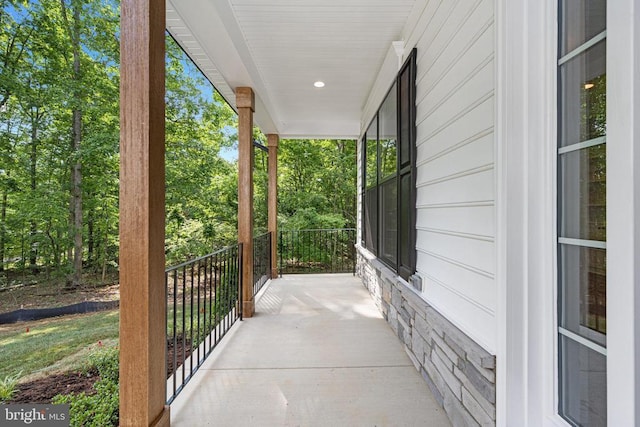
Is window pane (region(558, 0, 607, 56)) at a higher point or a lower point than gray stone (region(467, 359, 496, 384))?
higher

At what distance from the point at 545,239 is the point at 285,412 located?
169 cm

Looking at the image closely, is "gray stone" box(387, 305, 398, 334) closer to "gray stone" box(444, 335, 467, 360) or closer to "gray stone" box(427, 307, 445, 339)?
"gray stone" box(427, 307, 445, 339)

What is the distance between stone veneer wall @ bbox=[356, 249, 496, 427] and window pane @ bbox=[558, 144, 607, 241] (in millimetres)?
692

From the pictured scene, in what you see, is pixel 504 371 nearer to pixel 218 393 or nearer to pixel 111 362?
pixel 218 393

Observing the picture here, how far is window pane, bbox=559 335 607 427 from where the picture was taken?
92 cm

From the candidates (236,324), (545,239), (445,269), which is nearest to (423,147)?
(445,269)

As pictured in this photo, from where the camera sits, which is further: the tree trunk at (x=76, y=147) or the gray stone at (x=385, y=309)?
the tree trunk at (x=76, y=147)

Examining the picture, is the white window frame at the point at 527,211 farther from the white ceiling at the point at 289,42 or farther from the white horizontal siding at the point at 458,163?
the white ceiling at the point at 289,42

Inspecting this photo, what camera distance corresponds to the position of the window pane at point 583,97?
0.93m

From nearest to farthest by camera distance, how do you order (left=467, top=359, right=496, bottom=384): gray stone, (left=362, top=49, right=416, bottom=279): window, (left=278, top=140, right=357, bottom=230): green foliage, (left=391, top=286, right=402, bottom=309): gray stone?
(left=467, top=359, right=496, bottom=384): gray stone, (left=362, top=49, right=416, bottom=279): window, (left=391, top=286, right=402, bottom=309): gray stone, (left=278, top=140, right=357, bottom=230): green foliage

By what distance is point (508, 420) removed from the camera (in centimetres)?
125

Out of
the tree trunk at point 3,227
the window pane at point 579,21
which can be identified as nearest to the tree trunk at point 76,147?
the tree trunk at point 3,227

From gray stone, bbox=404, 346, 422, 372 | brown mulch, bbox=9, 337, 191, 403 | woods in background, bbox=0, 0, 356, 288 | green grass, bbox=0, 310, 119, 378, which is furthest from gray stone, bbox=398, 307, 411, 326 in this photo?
woods in background, bbox=0, 0, 356, 288

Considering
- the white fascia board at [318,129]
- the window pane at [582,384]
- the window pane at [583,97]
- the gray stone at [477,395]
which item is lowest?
the gray stone at [477,395]
